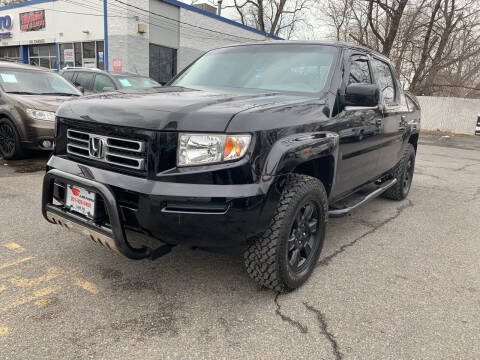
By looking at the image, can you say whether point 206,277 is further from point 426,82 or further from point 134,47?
point 426,82

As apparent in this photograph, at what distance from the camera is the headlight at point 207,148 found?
2.29 metres

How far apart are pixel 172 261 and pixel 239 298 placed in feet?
2.49

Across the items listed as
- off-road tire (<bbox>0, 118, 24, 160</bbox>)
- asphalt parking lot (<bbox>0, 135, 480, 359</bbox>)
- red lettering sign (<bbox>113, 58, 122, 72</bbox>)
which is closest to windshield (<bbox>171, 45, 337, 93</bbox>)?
→ asphalt parking lot (<bbox>0, 135, 480, 359</bbox>)

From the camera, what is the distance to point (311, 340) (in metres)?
2.32

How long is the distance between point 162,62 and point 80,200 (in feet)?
67.8

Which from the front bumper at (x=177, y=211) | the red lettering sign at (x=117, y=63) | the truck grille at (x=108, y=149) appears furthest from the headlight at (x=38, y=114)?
the red lettering sign at (x=117, y=63)

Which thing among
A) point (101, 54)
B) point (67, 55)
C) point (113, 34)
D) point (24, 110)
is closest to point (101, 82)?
point (24, 110)

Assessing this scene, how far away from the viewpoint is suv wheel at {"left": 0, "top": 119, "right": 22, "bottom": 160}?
6.31 m

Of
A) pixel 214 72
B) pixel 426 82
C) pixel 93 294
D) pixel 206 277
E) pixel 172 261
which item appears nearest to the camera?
pixel 93 294

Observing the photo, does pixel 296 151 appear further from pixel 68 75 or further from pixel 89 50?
pixel 89 50

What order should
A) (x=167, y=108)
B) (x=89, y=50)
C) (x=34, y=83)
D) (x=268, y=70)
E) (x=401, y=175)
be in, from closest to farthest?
1. (x=167, y=108)
2. (x=268, y=70)
3. (x=401, y=175)
4. (x=34, y=83)
5. (x=89, y=50)

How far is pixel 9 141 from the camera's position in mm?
6516

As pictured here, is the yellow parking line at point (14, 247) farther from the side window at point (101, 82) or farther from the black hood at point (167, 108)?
the side window at point (101, 82)

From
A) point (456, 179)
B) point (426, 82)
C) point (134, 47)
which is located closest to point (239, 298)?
point (456, 179)
